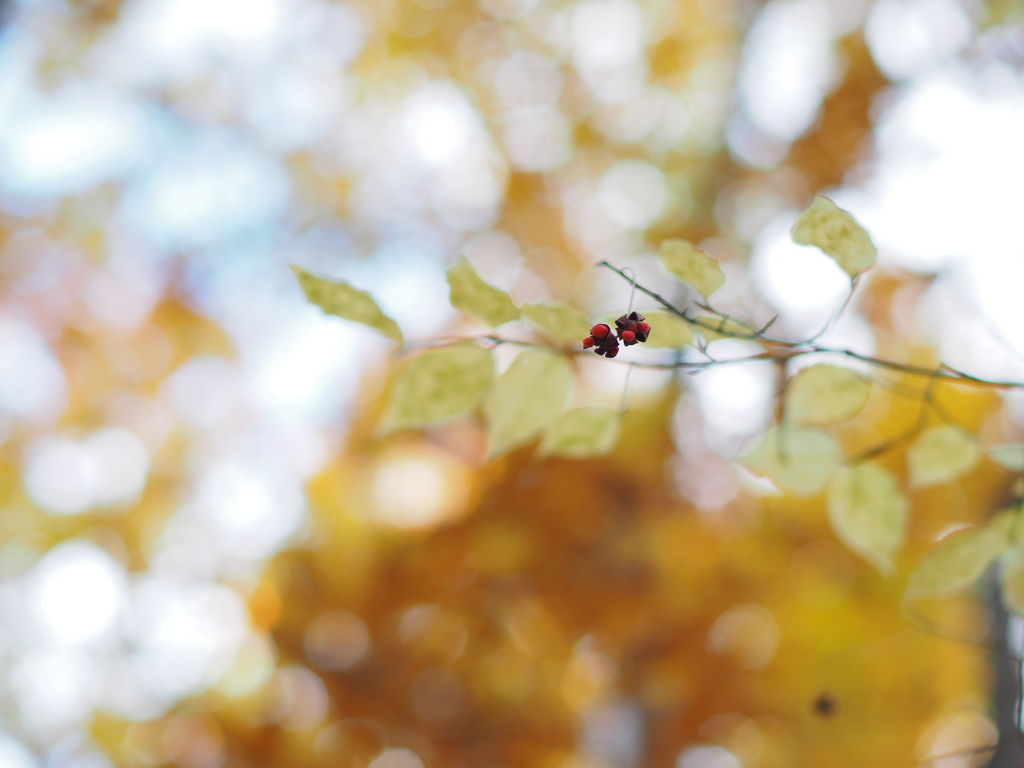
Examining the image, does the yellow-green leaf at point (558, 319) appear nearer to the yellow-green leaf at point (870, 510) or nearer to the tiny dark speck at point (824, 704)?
the yellow-green leaf at point (870, 510)

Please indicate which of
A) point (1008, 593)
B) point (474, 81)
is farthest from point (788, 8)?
point (1008, 593)

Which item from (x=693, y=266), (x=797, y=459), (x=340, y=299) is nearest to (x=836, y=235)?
(x=693, y=266)

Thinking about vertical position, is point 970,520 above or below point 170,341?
above

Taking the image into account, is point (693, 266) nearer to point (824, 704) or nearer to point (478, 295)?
point (478, 295)

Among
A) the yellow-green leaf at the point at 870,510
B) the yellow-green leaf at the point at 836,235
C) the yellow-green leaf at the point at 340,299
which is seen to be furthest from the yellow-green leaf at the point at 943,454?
the yellow-green leaf at the point at 340,299

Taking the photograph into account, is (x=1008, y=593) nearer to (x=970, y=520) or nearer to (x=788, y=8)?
(x=970, y=520)
